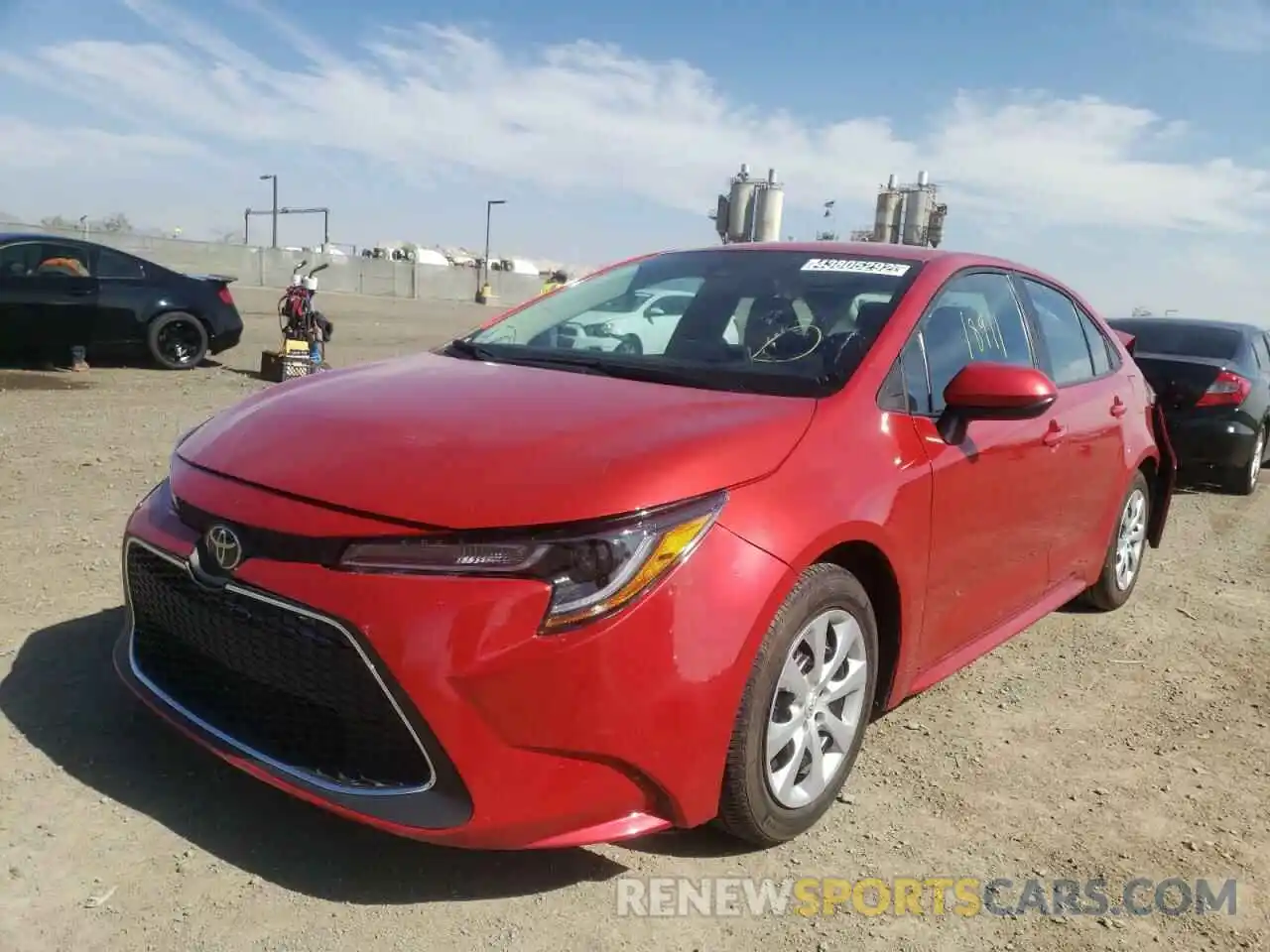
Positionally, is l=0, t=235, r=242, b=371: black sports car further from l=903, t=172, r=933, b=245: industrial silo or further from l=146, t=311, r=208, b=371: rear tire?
l=903, t=172, r=933, b=245: industrial silo

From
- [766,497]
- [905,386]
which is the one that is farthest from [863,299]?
[766,497]

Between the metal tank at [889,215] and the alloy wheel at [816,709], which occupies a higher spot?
the metal tank at [889,215]

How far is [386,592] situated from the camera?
2.16m

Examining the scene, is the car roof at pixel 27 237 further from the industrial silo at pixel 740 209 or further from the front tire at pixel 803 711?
the front tire at pixel 803 711

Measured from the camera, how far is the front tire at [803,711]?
8.02 ft

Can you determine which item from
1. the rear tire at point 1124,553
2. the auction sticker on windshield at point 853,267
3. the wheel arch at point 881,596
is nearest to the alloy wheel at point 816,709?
the wheel arch at point 881,596

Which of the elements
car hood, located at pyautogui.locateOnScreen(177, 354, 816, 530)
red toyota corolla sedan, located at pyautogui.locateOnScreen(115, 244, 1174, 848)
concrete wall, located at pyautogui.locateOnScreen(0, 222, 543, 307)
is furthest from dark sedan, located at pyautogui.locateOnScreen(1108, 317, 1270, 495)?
concrete wall, located at pyautogui.locateOnScreen(0, 222, 543, 307)

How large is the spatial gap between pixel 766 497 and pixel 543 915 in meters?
1.07

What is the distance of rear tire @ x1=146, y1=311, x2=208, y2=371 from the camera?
440 inches

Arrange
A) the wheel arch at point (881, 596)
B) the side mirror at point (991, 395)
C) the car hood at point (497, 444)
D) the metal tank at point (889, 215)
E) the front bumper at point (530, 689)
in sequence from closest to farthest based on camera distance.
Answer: the front bumper at point (530, 689)
the car hood at point (497, 444)
the wheel arch at point (881, 596)
the side mirror at point (991, 395)
the metal tank at point (889, 215)

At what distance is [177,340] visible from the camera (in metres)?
11.4

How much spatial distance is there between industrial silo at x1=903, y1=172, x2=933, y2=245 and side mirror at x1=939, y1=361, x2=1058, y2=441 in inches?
363

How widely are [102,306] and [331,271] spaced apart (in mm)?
37032

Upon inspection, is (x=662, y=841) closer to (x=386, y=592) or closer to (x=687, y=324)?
(x=386, y=592)
